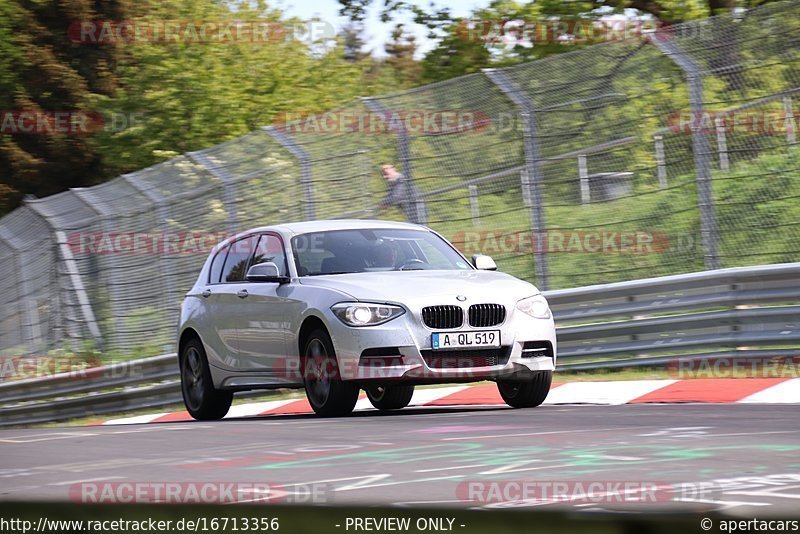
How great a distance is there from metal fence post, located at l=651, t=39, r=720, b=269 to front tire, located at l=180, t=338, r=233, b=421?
14.3 feet

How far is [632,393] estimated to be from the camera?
34.6ft

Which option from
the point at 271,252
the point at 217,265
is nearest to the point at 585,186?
the point at 271,252

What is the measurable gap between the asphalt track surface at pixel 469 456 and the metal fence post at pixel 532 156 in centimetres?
353

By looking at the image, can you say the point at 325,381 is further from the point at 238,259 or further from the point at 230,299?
the point at 238,259

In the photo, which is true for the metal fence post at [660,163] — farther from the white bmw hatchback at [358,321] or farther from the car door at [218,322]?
the car door at [218,322]

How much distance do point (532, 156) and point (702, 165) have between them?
179cm

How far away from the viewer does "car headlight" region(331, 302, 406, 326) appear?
920 cm

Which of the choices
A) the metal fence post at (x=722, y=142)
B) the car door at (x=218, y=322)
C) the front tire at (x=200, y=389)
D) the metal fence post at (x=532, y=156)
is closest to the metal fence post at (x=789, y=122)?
the metal fence post at (x=722, y=142)

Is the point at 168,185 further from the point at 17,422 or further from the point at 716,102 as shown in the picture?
the point at 716,102

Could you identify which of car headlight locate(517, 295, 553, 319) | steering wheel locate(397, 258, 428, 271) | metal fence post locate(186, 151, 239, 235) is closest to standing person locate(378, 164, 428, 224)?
metal fence post locate(186, 151, 239, 235)

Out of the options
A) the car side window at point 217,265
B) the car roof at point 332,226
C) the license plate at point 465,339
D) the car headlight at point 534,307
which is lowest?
the license plate at point 465,339

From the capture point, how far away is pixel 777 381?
402 inches

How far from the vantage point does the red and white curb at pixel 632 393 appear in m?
9.68

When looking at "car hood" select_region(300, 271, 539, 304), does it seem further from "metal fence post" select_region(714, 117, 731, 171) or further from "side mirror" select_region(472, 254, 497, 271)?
"metal fence post" select_region(714, 117, 731, 171)
